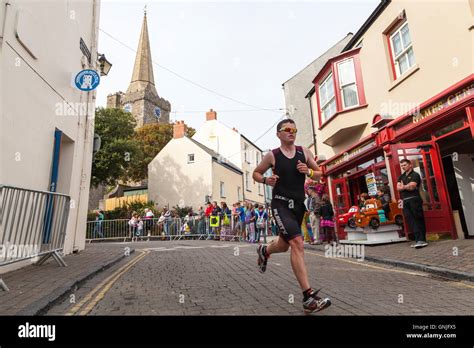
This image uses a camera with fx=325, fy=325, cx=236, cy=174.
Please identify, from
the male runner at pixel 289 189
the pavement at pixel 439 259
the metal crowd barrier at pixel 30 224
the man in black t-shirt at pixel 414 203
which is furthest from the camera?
the man in black t-shirt at pixel 414 203

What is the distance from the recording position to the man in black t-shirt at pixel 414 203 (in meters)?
7.85

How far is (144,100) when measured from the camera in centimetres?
6325

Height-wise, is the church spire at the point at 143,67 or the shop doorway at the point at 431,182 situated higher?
the church spire at the point at 143,67

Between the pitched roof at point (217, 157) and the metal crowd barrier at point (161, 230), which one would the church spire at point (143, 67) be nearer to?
the pitched roof at point (217, 157)

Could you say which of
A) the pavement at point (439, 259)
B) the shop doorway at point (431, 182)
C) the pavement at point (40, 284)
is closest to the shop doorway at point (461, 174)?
the shop doorway at point (431, 182)

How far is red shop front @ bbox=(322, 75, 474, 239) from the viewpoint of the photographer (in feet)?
26.5

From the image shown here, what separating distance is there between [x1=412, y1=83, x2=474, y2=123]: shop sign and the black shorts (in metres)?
6.22

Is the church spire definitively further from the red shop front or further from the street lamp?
the red shop front

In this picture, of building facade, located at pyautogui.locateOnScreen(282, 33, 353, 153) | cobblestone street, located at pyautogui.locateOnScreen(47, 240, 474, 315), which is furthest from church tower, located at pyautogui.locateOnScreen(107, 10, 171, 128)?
cobblestone street, located at pyautogui.locateOnScreen(47, 240, 474, 315)

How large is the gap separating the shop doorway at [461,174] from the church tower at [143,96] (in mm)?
57242

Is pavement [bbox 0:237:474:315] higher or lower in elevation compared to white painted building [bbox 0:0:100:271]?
lower

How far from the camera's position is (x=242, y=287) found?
4.75m
